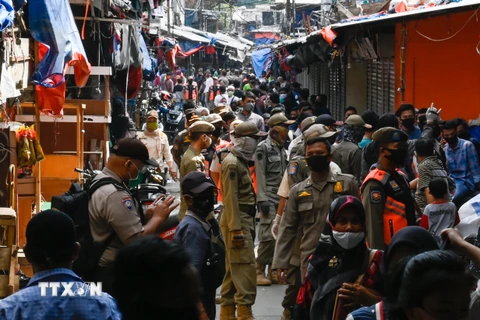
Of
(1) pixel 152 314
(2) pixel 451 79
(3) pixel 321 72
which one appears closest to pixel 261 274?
(2) pixel 451 79

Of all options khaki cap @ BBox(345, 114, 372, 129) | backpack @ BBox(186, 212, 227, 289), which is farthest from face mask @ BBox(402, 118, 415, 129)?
backpack @ BBox(186, 212, 227, 289)

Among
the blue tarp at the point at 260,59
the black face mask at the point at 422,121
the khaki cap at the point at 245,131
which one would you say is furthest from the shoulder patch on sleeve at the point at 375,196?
the blue tarp at the point at 260,59

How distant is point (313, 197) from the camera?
23.8ft

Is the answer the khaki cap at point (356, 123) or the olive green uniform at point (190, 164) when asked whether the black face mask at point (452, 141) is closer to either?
the khaki cap at point (356, 123)

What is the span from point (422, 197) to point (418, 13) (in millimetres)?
2886

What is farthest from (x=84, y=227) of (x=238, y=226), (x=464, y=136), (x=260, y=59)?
(x=260, y=59)

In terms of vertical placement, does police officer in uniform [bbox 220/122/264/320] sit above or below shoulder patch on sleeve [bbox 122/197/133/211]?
below

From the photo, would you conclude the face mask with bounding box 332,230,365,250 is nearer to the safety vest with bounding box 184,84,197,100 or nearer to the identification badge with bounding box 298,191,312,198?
the identification badge with bounding box 298,191,312,198

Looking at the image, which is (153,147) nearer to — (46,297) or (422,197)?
(422,197)

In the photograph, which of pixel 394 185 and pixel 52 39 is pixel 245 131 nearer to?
pixel 52 39

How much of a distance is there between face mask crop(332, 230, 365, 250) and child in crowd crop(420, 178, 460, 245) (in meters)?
2.33

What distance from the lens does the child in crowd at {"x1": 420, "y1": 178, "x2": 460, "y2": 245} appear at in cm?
750

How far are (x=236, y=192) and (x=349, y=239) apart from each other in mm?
3295

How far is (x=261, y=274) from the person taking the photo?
10.5m
